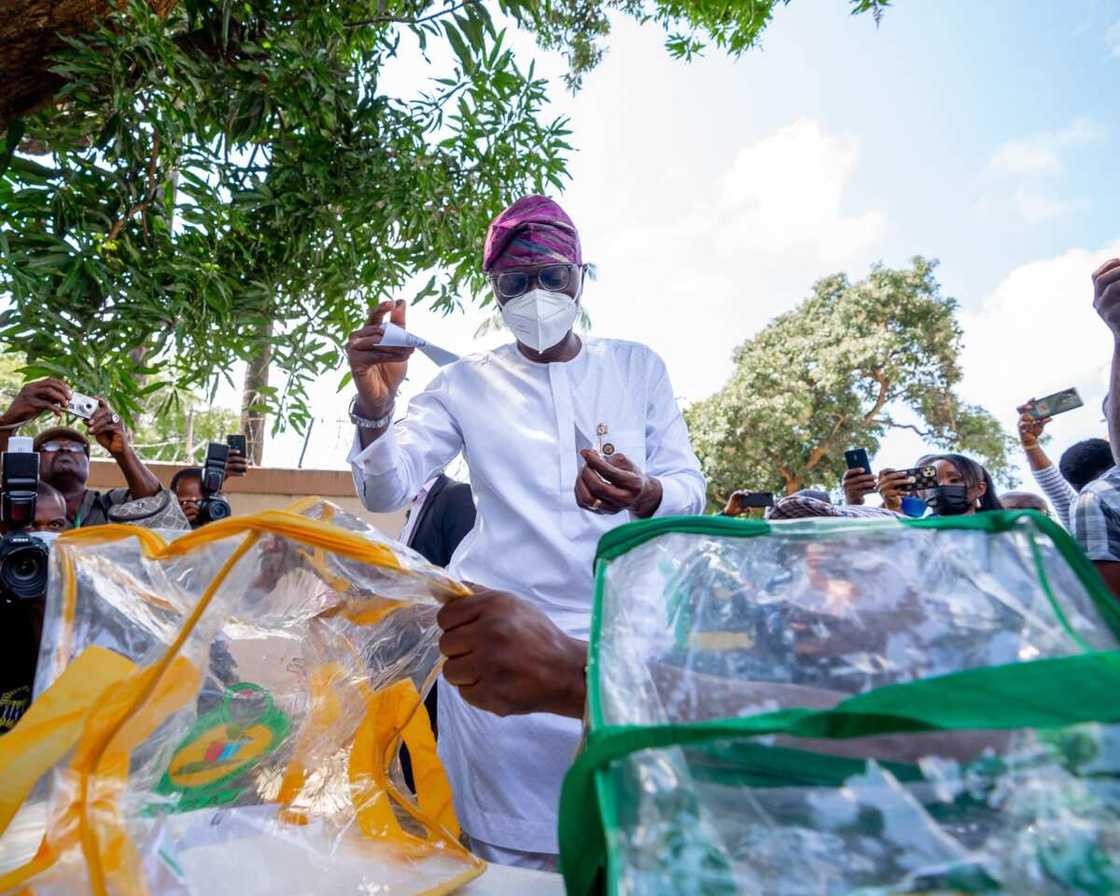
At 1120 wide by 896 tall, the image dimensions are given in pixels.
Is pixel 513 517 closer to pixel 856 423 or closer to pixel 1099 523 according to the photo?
pixel 1099 523

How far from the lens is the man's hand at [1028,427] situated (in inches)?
168

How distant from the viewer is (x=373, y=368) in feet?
5.94

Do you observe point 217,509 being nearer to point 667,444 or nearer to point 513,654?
point 667,444

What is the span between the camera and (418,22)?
337cm

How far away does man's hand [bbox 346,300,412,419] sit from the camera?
1.77m

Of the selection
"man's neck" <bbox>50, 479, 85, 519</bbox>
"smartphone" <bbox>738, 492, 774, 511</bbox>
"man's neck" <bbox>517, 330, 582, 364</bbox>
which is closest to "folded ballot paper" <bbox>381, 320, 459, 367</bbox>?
"man's neck" <bbox>517, 330, 582, 364</bbox>

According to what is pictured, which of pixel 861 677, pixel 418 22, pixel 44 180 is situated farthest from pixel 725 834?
pixel 418 22

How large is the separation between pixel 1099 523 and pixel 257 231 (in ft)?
10.6

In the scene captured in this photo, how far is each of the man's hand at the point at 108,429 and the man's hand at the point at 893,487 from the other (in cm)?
345

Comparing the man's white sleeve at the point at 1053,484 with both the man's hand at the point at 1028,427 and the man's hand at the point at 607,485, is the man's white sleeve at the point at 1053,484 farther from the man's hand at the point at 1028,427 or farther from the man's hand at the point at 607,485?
the man's hand at the point at 607,485

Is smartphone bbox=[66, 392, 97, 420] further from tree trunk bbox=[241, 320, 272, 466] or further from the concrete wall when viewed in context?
the concrete wall

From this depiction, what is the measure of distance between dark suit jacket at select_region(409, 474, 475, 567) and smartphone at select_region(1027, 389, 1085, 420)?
2.89 meters

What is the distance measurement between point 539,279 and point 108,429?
6.40 ft

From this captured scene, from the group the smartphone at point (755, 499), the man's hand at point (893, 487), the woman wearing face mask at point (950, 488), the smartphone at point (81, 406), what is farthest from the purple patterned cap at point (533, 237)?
the man's hand at point (893, 487)
